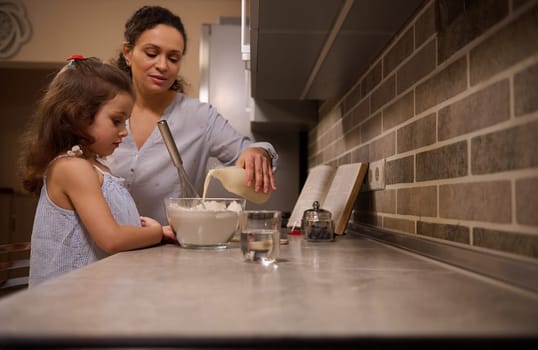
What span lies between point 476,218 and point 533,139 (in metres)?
0.19

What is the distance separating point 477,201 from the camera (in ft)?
2.35

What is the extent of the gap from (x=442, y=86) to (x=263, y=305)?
622mm

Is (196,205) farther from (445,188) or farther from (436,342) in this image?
(436,342)

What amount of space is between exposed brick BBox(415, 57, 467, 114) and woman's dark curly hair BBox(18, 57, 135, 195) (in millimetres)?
784

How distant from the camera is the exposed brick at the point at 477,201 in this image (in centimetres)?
Answer: 64

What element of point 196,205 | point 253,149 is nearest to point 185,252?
point 196,205

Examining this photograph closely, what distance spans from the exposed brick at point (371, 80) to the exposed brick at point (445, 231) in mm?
522

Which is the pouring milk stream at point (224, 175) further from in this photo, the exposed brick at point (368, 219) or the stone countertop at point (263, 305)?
the stone countertop at point (263, 305)

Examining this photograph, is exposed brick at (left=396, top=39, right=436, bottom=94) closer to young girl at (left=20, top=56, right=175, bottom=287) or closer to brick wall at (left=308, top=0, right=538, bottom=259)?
brick wall at (left=308, top=0, right=538, bottom=259)

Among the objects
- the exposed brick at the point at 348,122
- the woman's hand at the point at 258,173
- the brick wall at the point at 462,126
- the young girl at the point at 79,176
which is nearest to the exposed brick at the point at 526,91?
the brick wall at the point at 462,126

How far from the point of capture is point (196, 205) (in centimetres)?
101

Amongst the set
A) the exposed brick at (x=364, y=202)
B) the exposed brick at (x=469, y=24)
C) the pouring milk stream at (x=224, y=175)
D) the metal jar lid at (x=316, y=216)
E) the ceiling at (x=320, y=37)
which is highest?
the ceiling at (x=320, y=37)

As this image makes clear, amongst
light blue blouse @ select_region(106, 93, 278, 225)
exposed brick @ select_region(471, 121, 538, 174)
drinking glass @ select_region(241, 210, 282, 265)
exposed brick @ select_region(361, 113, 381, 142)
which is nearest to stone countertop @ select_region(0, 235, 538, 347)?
drinking glass @ select_region(241, 210, 282, 265)

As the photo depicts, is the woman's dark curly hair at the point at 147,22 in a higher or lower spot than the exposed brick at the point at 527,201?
higher
